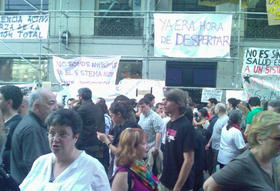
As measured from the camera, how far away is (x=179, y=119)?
14.3 ft

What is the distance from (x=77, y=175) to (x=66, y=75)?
9595 mm

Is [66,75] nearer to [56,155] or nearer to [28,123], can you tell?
[28,123]

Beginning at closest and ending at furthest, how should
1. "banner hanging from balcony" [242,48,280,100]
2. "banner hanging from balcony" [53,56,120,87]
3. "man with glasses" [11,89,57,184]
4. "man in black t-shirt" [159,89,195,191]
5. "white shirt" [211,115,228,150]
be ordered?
"man with glasses" [11,89,57,184] → "man in black t-shirt" [159,89,195,191] → "white shirt" [211,115,228,150] → "banner hanging from balcony" [242,48,280,100] → "banner hanging from balcony" [53,56,120,87]

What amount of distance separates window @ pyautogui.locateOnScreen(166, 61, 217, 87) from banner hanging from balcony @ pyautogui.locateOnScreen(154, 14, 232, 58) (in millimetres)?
2511

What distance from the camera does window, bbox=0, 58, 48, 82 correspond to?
15.3 m

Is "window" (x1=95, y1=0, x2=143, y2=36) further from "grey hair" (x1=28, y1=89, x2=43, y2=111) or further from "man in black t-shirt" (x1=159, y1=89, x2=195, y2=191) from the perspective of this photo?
"grey hair" (x1=28, y1=89, x2=43, y2=111)

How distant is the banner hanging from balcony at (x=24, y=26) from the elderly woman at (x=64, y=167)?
10006mm

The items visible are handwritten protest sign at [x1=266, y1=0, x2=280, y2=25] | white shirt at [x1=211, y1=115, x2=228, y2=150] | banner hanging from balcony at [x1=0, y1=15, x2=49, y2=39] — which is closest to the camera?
white shirt at [x1=211, y1=115, x2=228, y2=150]

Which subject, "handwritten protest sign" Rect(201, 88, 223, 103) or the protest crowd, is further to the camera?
"handwritten protest sign" Rect(201, 88, 223, 103)

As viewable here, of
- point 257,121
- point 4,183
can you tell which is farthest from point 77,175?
point 257,121

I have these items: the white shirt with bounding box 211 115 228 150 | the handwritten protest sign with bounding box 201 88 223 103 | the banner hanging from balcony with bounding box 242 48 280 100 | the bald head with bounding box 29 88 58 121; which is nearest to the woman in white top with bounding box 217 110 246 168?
the white shirt with bounding box 211 115 228 150

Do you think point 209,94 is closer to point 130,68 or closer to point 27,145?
point 130,68

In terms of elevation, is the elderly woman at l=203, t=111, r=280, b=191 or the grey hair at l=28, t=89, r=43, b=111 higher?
the grey hair at l=28, t=89, r=43, b=111

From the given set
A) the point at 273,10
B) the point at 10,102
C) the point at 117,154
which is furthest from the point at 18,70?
the point at 117,154
